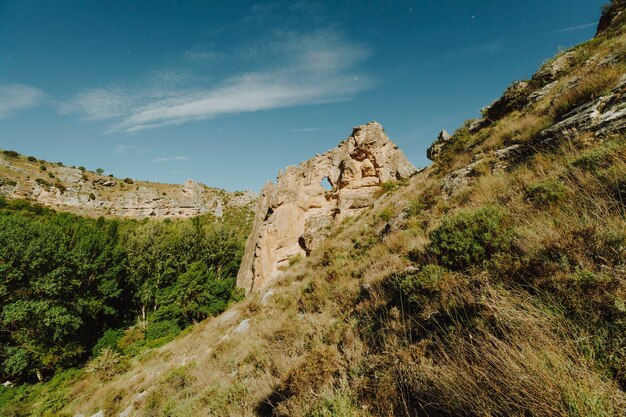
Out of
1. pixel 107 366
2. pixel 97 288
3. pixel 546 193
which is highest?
pixel 546 193

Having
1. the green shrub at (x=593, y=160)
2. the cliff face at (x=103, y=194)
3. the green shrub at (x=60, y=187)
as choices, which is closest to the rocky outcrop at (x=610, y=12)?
the green shrub at (x=593, y=160)

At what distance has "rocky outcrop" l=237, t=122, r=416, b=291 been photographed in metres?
21.8

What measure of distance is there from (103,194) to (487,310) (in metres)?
83.4

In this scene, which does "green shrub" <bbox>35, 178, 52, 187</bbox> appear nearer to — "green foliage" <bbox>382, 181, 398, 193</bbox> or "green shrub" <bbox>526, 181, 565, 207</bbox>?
"green foliage" <bbox>382, 181, 398, 193</bbox>

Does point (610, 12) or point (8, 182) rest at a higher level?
point (8, 182)

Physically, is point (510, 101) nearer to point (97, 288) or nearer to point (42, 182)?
point (97, 288)

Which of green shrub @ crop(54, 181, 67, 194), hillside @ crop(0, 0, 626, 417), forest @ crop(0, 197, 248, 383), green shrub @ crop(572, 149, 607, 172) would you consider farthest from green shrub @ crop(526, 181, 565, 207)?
green shrub @ crop(54, 181, 67, 194)

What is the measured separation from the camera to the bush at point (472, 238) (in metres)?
3.70

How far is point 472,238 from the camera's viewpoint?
3.91 m

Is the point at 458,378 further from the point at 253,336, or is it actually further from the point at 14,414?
the point at 14,414

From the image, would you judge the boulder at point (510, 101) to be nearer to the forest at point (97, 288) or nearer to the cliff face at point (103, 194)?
the forest at point (97, 288)

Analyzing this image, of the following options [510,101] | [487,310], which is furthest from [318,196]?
[487,310]

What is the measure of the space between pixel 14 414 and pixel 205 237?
22.0 metres

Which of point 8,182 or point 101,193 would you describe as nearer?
point 8,182
